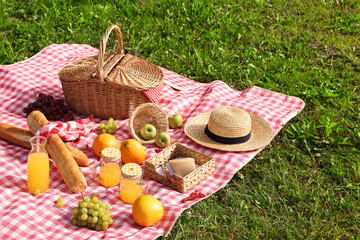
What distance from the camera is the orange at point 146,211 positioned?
3410 millimetres

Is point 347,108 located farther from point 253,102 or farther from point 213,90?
point 213,90

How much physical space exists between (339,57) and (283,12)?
146 cm

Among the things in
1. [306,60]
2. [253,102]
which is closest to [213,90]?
[253,102]

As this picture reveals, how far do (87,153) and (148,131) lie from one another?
2.01ft

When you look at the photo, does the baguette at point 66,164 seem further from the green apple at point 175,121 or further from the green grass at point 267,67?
the green apple at point 175,121

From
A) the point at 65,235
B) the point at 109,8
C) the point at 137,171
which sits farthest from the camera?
the point at 109,8

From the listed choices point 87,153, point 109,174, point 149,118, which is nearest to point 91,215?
point 109,174

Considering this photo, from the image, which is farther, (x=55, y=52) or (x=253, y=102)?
(x=55, y=52)

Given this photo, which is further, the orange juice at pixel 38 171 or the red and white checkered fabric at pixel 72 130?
the red and white checkered fabric at pixel 72 130

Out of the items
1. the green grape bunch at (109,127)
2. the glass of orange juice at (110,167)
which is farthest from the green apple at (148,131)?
the glass of orange juice at (110,167)

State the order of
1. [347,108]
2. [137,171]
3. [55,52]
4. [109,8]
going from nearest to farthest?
1. [137,171]
2. [347,108]
3. [55,52]
4. [109,8]

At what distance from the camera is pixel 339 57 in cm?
626

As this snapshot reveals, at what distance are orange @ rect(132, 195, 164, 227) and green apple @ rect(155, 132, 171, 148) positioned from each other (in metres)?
1.07

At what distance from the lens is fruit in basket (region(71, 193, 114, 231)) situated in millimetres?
3410
